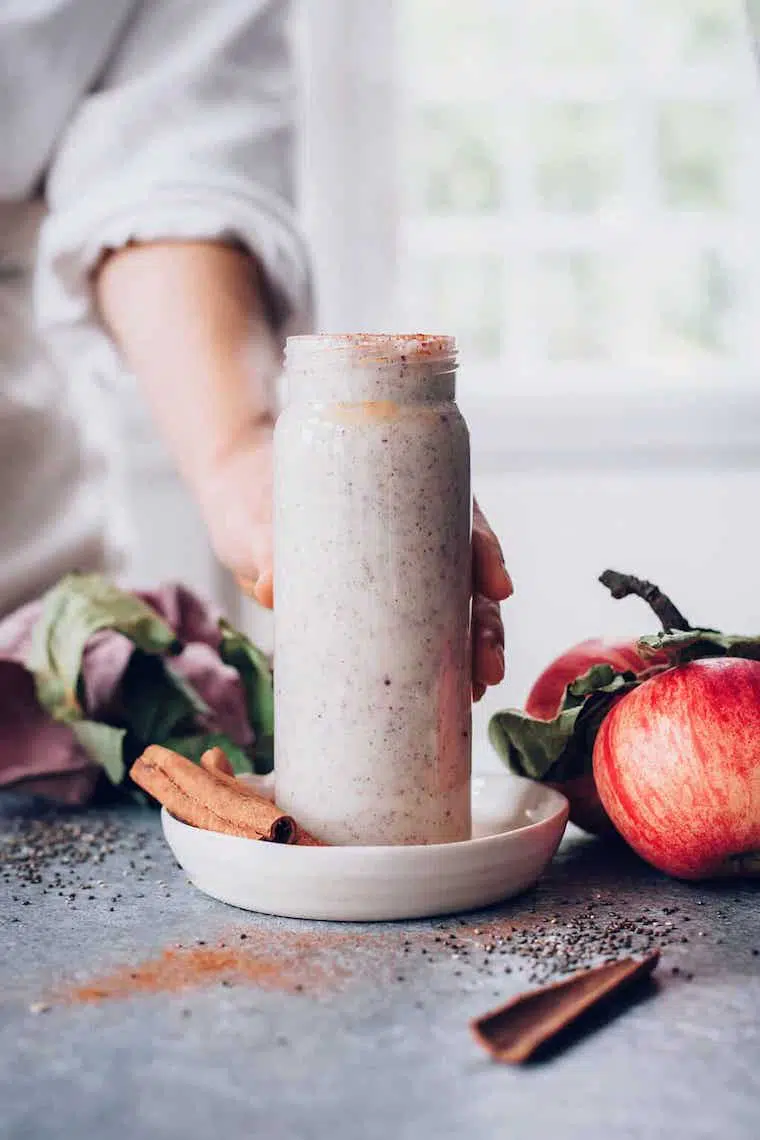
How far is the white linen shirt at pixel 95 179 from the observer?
119 centimetres

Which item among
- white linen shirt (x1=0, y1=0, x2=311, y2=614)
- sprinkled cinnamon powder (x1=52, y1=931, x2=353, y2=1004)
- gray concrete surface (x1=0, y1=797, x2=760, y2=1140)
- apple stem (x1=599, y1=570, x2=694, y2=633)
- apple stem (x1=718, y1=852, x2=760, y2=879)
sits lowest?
gray concrete surface (x1=0, y1=797, x2=760, y2=1140)

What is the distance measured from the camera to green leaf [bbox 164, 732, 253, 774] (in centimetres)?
94

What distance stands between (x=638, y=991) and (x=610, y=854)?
0.78 feet

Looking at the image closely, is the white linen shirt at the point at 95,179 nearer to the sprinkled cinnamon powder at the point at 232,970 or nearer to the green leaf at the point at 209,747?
the green leaf at the point at 209,747

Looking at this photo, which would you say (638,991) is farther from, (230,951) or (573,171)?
(573,171)

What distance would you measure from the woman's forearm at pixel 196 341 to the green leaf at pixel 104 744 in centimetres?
20

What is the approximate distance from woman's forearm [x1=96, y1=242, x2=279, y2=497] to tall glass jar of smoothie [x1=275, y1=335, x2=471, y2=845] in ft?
1.04

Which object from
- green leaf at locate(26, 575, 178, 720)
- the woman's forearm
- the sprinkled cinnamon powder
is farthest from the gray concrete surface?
the woman's forearm

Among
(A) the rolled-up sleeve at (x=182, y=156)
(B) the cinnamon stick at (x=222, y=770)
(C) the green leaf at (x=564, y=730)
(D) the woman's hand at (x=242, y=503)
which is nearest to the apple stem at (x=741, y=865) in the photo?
(C) the green leaf at (x=564, y=730)

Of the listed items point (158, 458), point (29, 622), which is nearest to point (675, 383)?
Result: point (158, 458)

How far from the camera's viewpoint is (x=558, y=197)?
3059 millimetres

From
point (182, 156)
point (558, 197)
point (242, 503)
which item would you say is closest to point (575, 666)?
point (242, 503)

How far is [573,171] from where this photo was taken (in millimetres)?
3043

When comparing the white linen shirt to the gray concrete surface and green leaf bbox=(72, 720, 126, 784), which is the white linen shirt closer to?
green leaf bbox=(72, 720, 126, 784)
